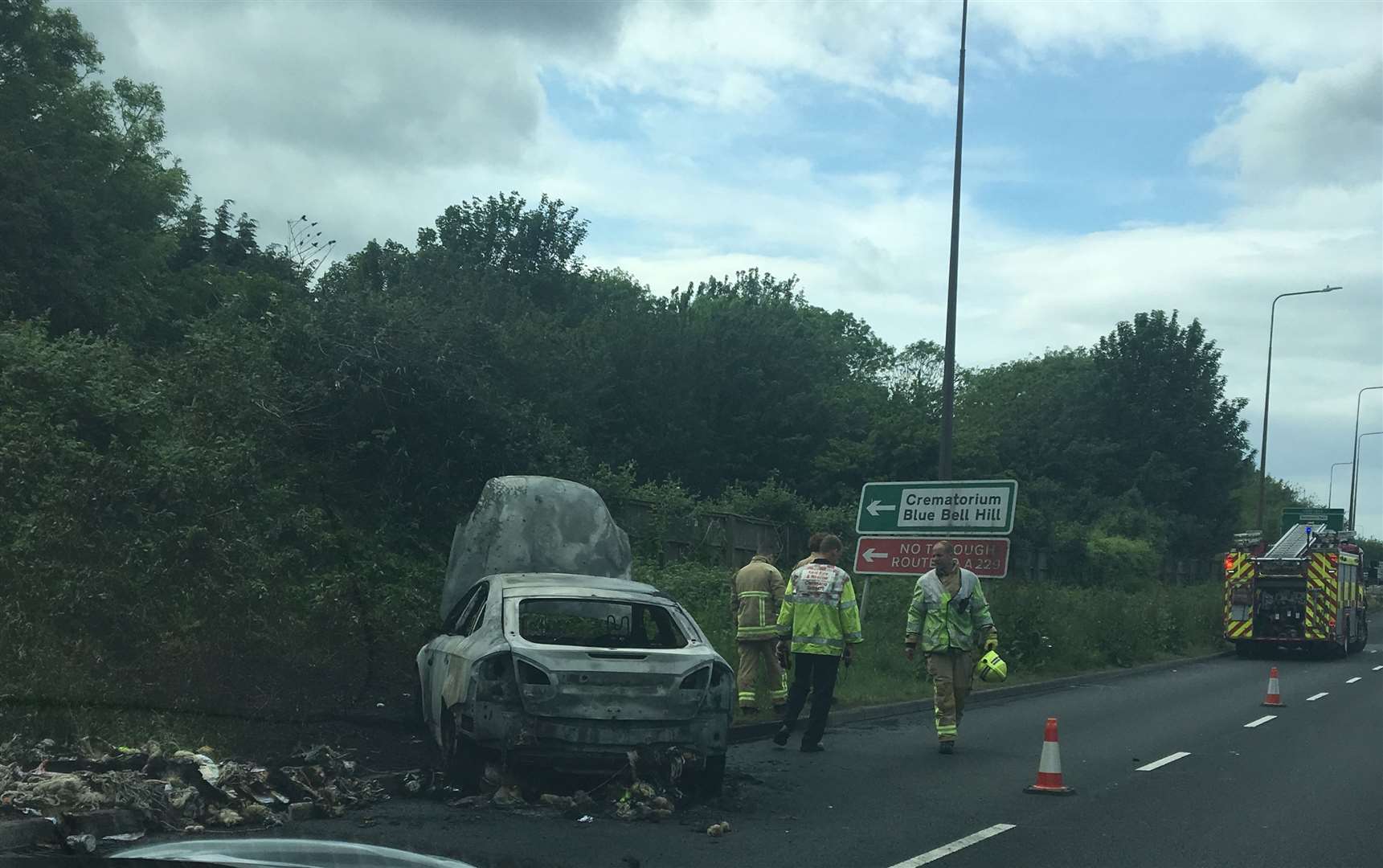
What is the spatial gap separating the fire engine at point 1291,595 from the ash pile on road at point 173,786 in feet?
86.0

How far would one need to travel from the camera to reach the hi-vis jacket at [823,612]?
1149 centimetres

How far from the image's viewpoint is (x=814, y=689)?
11656 mm

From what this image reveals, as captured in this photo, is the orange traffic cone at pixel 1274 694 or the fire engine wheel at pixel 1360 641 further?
the fire engine wheel at pixel 1360 641

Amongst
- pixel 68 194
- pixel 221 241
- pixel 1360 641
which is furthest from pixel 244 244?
pixel 1360 641

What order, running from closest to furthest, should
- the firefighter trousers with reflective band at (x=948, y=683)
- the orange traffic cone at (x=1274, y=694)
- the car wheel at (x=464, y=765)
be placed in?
the car wheel at (x=464, y=765), the firefighter trousers with reflective band at (x=948, y=683), the orange traffic cone at (x=1274, y=694)

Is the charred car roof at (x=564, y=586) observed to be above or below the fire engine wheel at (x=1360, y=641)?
above

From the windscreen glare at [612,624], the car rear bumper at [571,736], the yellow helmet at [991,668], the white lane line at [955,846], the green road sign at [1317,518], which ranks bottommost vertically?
the white lane line at [955,846]

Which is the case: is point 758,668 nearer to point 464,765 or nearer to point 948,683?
point 948,683

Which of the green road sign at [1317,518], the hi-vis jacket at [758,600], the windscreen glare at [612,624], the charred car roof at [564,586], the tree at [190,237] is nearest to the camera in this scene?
the windscreen glare at [612,624]

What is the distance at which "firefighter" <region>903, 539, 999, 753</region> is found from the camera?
12.0m

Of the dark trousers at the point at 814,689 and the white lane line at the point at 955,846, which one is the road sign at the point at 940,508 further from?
the white lane line at the point at 955,846

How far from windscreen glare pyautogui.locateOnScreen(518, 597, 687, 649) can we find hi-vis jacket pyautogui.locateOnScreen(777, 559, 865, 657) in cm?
138

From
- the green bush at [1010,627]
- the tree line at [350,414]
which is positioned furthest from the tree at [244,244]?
the green bush at [1010,627]

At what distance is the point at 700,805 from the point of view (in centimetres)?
876
